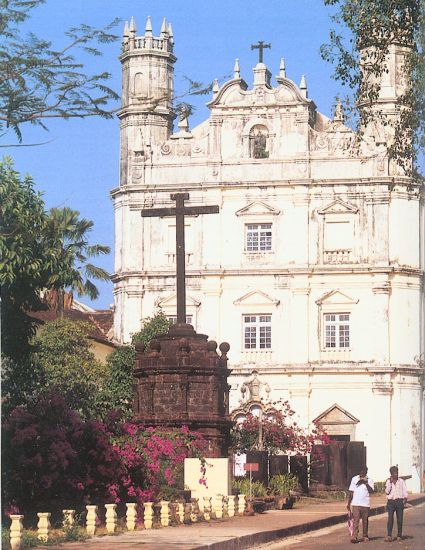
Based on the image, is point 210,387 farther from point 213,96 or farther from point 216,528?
point 213,96

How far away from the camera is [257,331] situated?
6419 centimetres

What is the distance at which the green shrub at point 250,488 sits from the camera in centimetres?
3625

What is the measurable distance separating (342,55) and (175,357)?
937cm

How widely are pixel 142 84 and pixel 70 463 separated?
40.8 m

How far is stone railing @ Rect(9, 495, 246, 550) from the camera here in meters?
22.8

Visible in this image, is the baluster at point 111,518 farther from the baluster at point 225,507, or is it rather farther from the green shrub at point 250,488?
the green shrub at point 250,488

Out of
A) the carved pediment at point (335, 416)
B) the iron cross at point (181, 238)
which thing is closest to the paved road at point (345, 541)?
the iron cross at point (181, 238)

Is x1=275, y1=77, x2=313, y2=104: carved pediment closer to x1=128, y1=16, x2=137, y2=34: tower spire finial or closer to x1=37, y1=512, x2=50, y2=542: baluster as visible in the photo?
x1=128, y1=16, x2=137, y2=34: tower spire finial

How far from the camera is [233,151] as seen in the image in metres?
65.1

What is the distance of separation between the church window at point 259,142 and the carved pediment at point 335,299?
268 inches

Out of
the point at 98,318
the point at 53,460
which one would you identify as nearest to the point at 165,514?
the point at 53,460

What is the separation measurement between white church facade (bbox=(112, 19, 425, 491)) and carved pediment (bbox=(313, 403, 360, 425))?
0.27 feet

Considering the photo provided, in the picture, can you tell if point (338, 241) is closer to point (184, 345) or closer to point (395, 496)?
point (184, 345)

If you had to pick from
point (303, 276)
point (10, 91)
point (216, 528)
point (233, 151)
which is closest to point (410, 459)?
point (303, 276)
